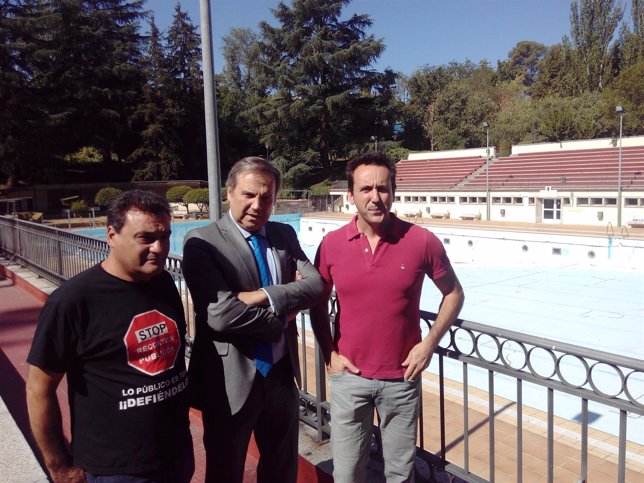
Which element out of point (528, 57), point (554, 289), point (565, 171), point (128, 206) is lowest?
point (554, 289)

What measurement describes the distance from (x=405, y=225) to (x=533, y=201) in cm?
2429

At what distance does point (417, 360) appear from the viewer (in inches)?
77.6

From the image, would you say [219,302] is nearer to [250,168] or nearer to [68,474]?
[250,168]

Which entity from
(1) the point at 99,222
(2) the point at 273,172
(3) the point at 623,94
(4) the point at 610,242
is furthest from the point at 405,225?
(3) the point at 623,94

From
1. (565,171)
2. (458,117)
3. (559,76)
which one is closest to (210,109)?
(565,171)

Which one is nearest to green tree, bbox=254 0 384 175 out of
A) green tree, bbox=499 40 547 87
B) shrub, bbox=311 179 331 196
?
shrub, bbox=311 179 331 196

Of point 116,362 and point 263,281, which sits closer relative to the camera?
point 116,362

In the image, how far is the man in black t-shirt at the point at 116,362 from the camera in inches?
60.6

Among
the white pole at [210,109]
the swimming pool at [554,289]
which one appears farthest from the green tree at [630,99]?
the white pole at [210,109]

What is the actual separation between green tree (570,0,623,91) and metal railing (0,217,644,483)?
3855 centimetres

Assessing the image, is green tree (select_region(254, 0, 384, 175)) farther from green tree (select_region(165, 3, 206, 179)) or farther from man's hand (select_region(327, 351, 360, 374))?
man's hand (select_region(327, 351, 360, 374))

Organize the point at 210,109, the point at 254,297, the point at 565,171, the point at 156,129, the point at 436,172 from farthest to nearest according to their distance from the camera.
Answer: the point at 156,129 < the point at 436,172 < the point at 565,171 < the point at 210,109 < the point at 254,297

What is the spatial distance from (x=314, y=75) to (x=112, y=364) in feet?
124

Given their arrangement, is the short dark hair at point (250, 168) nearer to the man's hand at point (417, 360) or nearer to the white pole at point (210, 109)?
the man's hand at point (417, 360)
